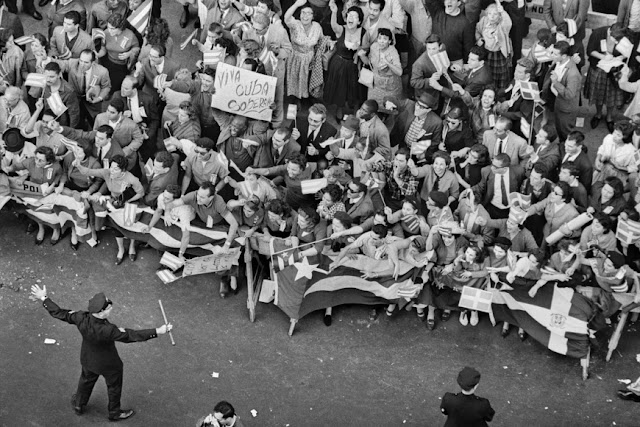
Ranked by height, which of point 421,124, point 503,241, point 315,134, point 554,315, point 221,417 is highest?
point 421,124

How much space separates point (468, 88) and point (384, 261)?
2.58 meters

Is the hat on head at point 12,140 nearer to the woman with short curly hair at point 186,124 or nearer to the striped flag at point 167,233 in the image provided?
the striped flag at point 167,233

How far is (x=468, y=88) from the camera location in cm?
1836

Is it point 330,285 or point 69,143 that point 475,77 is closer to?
point 330,285

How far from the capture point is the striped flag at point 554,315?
1666 centimetres

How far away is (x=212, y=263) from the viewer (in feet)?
56.9

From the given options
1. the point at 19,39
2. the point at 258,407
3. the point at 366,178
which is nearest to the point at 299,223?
the point at 366,178

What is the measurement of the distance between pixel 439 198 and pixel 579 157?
1657 mm

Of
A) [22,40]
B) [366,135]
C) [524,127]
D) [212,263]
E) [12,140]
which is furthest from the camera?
[22,40]

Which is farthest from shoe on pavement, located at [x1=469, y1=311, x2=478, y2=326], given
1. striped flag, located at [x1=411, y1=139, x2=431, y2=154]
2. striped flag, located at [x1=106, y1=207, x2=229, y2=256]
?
striped flag, located at [x1=106, y1=207, x2=229, y2=256]

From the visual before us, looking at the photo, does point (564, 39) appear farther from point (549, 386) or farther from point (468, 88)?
point (549, 386)

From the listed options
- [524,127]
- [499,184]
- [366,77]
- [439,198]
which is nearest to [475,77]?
[524,127]

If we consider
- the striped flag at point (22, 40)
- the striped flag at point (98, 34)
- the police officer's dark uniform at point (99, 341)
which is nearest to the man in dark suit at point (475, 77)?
the striped flag at point (98, 34)

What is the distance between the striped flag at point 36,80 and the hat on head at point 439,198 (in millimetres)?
5041
